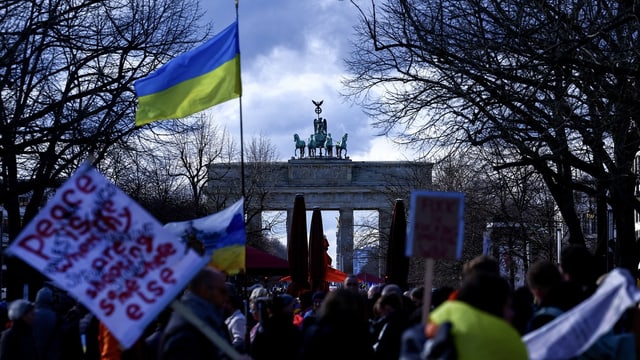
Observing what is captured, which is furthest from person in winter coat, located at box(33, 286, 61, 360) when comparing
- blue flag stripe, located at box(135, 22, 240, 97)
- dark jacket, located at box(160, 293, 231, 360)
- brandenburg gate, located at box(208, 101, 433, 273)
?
brandenburg gate, located at box(208, 101, 433, 273)

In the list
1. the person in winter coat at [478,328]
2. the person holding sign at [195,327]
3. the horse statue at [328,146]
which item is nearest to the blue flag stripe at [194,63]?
the person holding sign at [195,327]

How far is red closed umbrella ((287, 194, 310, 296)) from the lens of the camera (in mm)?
22961

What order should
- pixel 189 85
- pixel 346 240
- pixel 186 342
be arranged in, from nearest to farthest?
pixel 186 342 → pixel 189 85 → pixel 346 240

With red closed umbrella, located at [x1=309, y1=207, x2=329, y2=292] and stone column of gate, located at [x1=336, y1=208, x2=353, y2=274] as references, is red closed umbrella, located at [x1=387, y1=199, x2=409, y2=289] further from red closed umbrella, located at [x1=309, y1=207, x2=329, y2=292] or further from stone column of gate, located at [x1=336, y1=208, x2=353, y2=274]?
stone column of gate, located at [x1=336, y1=208, x2=353, y2=274]

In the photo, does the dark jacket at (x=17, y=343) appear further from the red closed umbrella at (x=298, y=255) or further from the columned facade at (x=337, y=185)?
the columned facade at (x=337, y=185)

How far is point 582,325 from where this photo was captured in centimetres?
736

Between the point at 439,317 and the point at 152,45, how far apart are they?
22.7 m

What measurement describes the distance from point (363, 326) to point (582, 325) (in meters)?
1.45

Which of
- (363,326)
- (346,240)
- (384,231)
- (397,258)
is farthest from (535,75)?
(346,240)

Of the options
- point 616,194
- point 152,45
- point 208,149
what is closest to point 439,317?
point 616,194

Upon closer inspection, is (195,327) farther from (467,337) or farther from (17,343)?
(17,343)

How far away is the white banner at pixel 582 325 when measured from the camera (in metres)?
7.30

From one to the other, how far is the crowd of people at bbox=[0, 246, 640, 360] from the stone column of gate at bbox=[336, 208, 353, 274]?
71665 mm

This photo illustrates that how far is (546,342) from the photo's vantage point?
738cm
